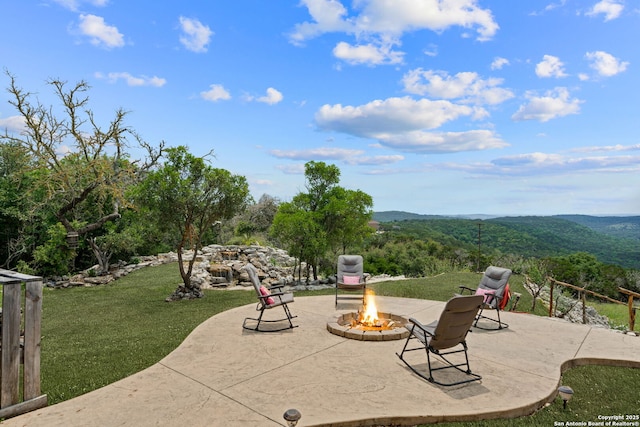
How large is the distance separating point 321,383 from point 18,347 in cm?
288

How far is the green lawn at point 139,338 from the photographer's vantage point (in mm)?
3580

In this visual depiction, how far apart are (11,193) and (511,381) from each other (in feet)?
67.2

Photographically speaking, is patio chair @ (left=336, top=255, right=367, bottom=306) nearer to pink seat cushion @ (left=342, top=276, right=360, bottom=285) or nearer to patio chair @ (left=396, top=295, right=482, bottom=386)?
pink seat cushion @ (left=342, top=276, right=360, bottom=285)

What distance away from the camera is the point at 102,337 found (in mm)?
5762

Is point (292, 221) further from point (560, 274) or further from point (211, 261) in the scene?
point (560, 274)

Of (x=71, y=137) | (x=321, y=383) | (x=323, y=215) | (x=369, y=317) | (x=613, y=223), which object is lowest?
(x=321, y=383)

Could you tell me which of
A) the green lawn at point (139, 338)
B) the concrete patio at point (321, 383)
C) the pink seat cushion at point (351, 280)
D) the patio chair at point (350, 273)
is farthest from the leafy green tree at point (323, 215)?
the concrete patio at point (321, 383)

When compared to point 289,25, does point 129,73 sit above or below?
below

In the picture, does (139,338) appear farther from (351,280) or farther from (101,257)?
(101,257)

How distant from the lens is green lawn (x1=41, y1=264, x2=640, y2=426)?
11.7 feet

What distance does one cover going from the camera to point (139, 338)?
217 inches

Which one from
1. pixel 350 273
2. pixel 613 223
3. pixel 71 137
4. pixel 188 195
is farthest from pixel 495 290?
pixel 613 223

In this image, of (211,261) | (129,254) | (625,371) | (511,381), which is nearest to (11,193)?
(129,254)

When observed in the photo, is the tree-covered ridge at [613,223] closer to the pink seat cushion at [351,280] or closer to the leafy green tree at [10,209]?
the pink seat cushion at [351,280]
